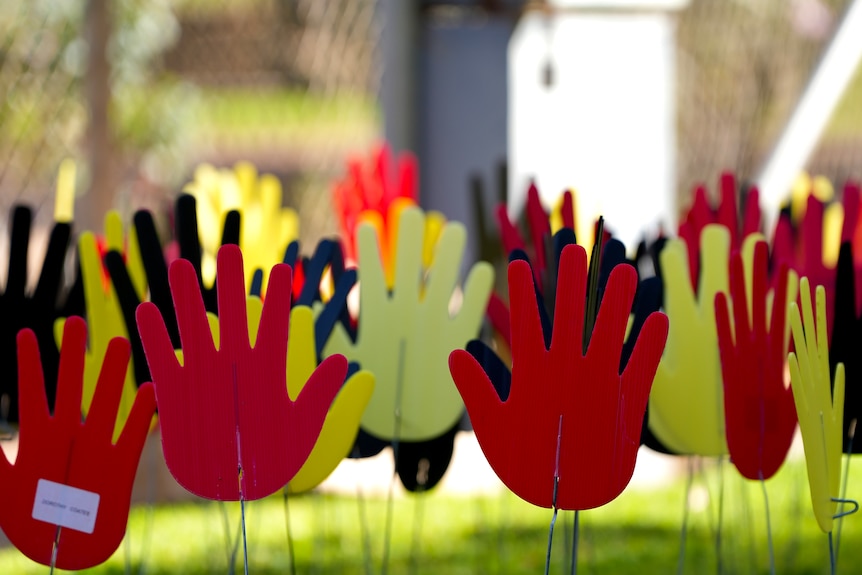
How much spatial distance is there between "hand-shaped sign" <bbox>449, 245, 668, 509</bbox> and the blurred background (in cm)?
133

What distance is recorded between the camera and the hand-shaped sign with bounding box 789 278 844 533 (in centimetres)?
111

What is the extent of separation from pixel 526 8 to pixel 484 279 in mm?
2084

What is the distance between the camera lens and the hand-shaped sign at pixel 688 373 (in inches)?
54.3

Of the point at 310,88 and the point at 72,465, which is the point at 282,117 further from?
the point at 72,465

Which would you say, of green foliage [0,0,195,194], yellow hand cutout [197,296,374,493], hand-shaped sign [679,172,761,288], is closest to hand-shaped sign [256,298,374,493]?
yellow hand cutout [197,296,374,493]

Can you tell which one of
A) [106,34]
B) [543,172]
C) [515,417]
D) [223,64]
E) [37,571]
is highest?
[223,64]

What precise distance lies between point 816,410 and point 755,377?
0.60 ft

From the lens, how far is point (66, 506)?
3.79 feet

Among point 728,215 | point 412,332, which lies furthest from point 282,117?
point 412,332

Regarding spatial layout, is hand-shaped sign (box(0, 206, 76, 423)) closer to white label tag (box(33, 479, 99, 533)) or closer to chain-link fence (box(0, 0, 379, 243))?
white label tag (box(33, 479, 99, 533))

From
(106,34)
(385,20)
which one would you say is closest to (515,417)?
(106,34)

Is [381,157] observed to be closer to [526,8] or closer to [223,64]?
[526,8]

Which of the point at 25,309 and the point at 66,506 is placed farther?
the point at 25,309

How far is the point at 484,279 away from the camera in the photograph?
1.45 metres
